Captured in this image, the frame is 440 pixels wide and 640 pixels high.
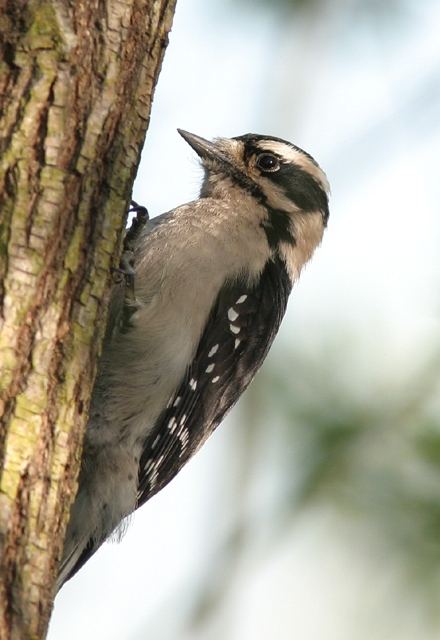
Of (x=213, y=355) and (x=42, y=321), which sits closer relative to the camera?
(x=42, y=321)

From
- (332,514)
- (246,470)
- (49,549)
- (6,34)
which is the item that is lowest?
(332,514)

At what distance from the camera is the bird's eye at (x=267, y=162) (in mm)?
5105

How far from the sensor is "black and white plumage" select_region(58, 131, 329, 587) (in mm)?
4191

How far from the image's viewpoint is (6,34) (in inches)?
104

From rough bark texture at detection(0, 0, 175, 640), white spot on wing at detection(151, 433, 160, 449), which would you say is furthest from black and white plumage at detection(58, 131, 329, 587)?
rough bark texture at detection(0, 0, 175, 640)

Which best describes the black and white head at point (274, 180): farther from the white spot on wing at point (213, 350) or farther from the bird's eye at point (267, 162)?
the white spot on wing at point (213, 350)

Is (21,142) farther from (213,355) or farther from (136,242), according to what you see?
(213,355)

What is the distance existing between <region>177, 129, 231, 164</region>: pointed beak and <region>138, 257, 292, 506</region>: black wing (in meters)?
0.80

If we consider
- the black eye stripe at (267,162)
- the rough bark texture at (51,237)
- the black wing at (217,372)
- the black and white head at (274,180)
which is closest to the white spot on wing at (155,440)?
the black wing at (217,372)

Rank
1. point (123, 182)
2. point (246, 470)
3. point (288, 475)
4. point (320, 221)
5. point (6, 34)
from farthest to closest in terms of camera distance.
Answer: point (320, 221) → point (288, 475) → point (246, 470) → point (123, 182) → point (6, 34)

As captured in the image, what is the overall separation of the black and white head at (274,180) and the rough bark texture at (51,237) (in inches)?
78.8

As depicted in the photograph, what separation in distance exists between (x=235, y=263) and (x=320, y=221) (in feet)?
3.72

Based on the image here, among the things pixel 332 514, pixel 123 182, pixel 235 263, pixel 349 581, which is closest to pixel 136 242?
pixel 235 263

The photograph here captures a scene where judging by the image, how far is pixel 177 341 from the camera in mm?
4238
